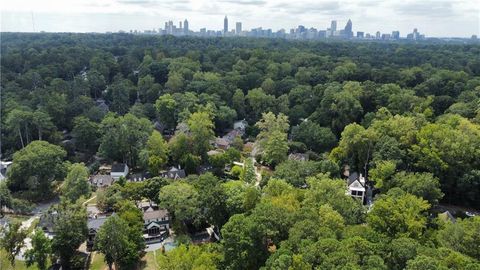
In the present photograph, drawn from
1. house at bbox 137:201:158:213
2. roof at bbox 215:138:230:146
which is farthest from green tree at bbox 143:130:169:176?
roof at bbox 215:138:230:146

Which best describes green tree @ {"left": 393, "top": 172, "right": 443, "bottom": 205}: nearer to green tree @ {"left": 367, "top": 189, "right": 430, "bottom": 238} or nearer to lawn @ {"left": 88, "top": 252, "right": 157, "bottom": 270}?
green tree @ {"left": 367, "top": 189, "right": 430, "bottom": 238}

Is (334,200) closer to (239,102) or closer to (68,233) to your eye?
(68,233)

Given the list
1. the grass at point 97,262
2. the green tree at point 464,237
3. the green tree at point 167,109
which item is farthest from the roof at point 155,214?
the green tree at point 167,109

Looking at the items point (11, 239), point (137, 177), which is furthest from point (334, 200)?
point (137, 177)

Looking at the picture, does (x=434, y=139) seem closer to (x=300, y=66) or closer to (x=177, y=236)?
(x=177, y=236)

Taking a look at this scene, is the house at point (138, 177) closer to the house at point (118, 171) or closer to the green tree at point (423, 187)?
the house at point (118, 171)
